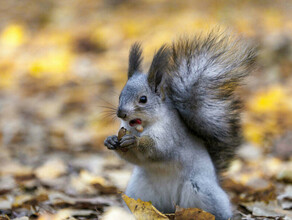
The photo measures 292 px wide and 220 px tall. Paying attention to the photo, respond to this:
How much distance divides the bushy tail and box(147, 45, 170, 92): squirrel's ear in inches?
2.2

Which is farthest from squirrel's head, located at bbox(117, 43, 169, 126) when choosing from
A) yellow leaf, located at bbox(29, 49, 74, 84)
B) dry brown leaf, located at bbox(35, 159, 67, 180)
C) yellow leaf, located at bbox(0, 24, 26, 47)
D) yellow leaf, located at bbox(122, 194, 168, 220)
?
yellow leaf, located at bbox(0, 24, 26, 47)

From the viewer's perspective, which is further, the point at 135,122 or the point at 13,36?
the point at 13,36

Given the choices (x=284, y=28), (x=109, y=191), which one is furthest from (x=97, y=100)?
(x=284, y=28)

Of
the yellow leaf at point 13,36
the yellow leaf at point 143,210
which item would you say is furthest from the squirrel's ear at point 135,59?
the yellow leaf at point 13,36

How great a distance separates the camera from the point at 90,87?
4.42 m

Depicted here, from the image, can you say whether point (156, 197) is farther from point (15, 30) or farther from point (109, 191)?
point (15, 30)

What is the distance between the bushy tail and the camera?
1.82m

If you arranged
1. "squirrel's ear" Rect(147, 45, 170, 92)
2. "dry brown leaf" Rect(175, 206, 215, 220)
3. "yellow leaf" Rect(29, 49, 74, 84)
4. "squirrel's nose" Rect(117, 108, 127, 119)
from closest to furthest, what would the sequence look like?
"dry brown leaf" Rect(175, 206, 215, 220) → "squirrel's nose" Rect(117, 108, 127, 119) → "squirrel's ear" Rect(147, 45, 170, 92) → "yellow leaf" Rect(29, 49, 74, 84)

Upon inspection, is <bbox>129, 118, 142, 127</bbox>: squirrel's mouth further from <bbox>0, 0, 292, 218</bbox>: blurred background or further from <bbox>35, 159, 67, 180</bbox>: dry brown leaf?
<bbox>35, 159, 67, 180</bbox>: dry brown leaf

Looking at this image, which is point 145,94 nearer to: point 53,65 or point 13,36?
point 53,65

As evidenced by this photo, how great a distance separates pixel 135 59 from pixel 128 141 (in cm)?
40

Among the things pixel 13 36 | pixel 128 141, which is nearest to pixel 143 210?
pixel 128 141

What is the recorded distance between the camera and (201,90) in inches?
71.8

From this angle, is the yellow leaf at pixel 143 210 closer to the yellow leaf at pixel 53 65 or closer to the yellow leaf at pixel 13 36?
the yellow leaf at pixel 53 65
